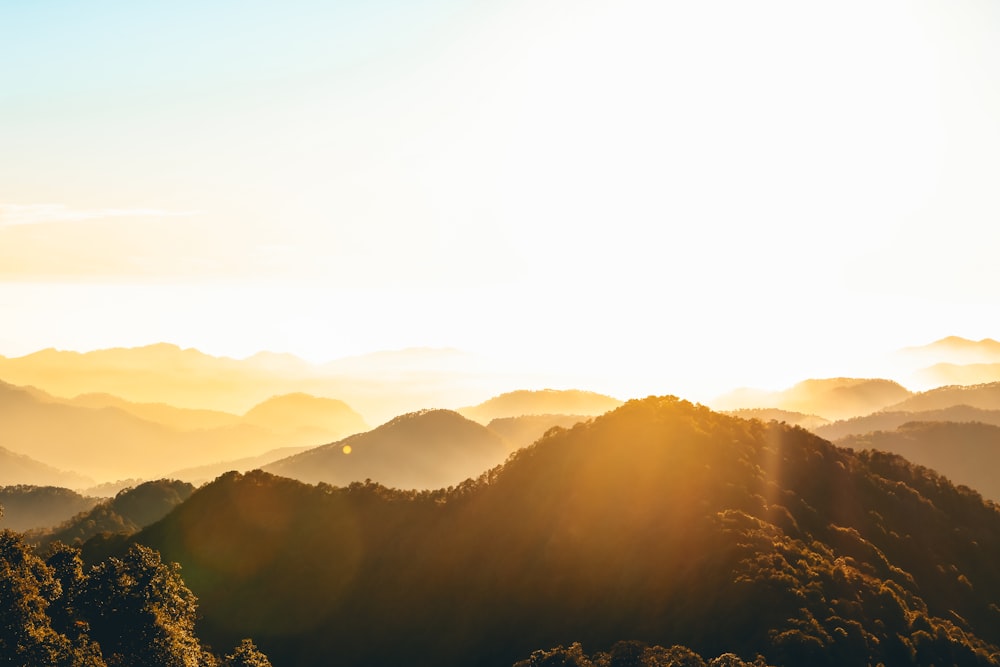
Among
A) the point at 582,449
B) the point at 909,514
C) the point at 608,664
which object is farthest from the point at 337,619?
the point at 909,514

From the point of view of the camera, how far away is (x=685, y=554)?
10319 cm

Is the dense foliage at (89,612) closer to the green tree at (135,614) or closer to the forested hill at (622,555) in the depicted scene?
the green tree at (135,614)

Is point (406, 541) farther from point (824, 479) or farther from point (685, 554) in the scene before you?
point (824, 479)

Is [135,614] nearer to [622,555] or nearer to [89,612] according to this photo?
[89,612]

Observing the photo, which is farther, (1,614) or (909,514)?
(909,514)

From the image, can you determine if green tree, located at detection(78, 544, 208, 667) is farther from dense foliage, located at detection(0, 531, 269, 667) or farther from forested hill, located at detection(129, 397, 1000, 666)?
forested hill, located at detection(129, 397, 1000, 666)

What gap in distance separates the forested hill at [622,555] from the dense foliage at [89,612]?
47.2m

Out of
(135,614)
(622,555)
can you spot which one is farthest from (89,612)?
(622,555)

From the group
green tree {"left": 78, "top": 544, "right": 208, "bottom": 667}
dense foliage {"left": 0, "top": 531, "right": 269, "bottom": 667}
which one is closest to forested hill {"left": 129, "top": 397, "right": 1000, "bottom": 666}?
green tree {"left": 78, "top": 544, "right": 208, "bottom": 667}

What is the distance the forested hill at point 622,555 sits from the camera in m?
91.4

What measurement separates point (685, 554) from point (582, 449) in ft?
104

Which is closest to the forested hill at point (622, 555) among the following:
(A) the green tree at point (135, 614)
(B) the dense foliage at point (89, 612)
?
(A) the green tree at point (135, 614)

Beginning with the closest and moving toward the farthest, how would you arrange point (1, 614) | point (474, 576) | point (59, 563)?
point (1, 614) < point (59, 563) < point (474, 576)

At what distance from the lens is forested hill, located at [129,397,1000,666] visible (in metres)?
91.4
